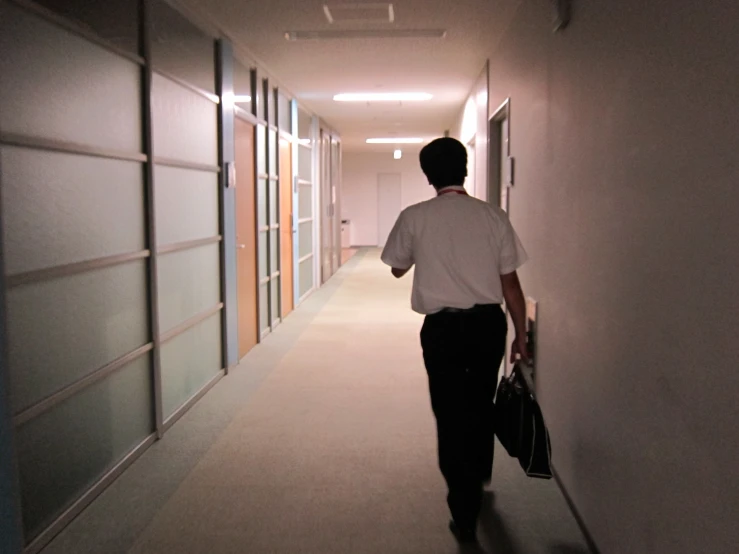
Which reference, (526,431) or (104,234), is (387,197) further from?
(526,431)

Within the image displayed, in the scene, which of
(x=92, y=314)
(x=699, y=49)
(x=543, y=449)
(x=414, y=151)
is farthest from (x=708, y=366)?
(x=414, y=151)

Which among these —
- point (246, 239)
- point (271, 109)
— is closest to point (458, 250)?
point (246, 239)

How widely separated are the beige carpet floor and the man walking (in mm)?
289

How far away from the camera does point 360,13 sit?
4695 millimetres

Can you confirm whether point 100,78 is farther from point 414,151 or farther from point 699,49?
point 414,151

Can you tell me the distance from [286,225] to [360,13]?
12.4 feet

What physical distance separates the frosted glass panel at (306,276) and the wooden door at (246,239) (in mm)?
2942

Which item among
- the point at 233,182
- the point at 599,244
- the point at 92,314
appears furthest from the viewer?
the point at 233,182

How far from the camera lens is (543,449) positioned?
2.64m

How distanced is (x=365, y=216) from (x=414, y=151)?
7.54ft

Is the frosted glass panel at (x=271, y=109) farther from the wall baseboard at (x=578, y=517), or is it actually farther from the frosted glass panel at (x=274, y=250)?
the wall baseboard at (x=578, y=517)

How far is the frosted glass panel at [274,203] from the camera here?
7.22m

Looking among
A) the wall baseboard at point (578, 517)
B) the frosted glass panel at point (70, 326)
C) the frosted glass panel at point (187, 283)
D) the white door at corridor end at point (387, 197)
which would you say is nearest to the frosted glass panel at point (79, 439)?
the frosted glass panel at point (70, 326)

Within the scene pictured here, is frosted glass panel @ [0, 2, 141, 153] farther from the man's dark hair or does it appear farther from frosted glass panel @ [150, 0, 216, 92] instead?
the man's dark hair
